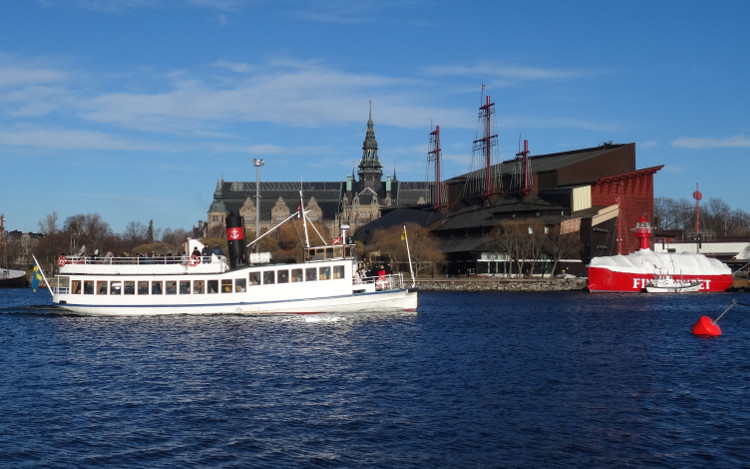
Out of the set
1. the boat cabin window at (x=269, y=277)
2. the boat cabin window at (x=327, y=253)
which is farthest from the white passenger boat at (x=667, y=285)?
the boat cabin window at (x=269, y=277)

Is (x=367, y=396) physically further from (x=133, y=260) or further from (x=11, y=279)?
(x=11, y=279)

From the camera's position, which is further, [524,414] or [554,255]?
[554,255]

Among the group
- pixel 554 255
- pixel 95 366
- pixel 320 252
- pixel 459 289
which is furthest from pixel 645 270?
pixel 95 366

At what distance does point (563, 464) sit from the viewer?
25.0 m

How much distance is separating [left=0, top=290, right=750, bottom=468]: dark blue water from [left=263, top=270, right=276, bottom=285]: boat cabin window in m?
4.08

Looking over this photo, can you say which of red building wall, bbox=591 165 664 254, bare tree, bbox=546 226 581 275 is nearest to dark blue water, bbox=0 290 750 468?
bare tree, bbox=546 226 581 275

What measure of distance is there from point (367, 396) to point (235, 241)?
34.0 m

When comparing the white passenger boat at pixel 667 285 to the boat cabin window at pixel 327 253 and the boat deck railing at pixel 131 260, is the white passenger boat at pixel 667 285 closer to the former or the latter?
the boat cabin window at pixel 327 253

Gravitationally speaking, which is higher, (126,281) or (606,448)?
(126,281)

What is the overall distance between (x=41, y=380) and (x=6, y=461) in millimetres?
14829

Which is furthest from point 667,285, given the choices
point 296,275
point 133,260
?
point 133,260

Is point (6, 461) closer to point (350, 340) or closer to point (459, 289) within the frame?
point (350, 340)

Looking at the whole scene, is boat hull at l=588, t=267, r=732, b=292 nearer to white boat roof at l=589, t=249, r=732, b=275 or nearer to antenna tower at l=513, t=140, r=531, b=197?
white boat roof at l=589, t=249, r=732, b=275

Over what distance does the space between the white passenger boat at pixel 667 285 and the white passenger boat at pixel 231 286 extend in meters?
64.5
